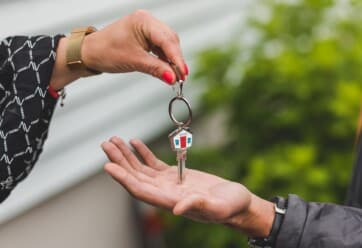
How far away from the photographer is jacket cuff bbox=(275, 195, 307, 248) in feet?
7.22

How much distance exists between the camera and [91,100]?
3316 mm

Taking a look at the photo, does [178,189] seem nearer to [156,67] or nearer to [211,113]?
[156,67]

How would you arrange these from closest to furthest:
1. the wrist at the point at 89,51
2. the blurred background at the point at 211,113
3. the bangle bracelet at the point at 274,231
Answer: the wrist at the point at 89,51, the bangle bracelet at the point at 274,231, the blurred background at the point at 211,113

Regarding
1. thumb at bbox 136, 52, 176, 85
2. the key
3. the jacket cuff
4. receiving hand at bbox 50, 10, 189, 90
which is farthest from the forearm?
the jacket cuff

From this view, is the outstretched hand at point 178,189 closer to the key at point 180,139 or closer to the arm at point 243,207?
the arm at point 243,207

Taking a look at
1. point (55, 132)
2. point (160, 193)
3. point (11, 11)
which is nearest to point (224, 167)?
point (55, 132)

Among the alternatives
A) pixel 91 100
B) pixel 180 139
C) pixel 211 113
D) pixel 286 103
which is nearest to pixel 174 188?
pixel 180 139

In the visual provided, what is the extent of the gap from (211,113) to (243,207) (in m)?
2.10

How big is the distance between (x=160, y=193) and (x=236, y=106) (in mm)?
1896

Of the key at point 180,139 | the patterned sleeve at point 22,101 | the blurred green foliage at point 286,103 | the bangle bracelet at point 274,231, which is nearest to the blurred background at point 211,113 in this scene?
the blurred green foliage at point 286,103

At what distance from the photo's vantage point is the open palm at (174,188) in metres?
2.01

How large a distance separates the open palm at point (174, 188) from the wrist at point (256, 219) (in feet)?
0.09

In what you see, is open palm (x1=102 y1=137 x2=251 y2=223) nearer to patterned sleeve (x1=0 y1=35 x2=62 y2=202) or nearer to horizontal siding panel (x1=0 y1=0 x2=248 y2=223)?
patterned sleeve (x1=0 y1=35 x2=62 y2=202)

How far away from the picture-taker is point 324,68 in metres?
3.56
